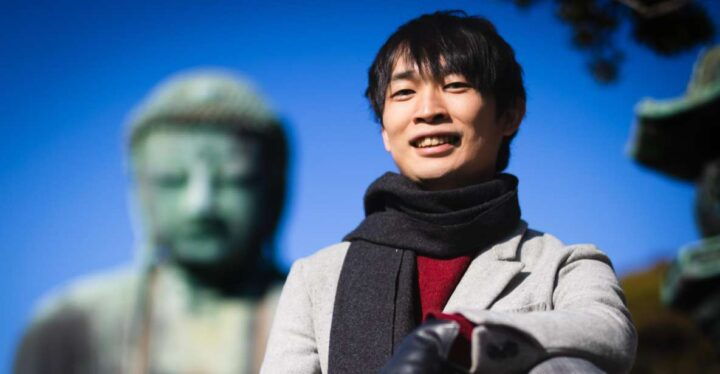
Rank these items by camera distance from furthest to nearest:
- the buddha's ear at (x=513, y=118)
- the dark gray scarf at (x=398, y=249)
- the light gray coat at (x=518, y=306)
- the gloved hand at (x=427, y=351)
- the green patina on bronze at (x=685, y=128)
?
the green patina on bronze at (x=685, y=128) < the buddha's ear at (x=513, y=118) < the dark gray scarf at (x=398, y=249) < the light gray coat at (x=518, y=306) < the gloved hand at (x=427, y=351)

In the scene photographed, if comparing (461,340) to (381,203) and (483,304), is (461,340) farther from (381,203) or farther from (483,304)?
(381,203)

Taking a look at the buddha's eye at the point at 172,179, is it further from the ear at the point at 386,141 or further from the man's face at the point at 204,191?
the ear at the point at 386,141

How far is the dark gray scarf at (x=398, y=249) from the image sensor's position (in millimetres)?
1359

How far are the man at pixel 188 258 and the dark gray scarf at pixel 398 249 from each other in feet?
12.6

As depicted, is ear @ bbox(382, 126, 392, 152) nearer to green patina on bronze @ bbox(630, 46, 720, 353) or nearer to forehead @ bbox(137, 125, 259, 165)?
forehead @ bbox(137, 125, 259, 165)

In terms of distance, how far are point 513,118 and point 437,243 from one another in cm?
33

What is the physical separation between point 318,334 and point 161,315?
408cm

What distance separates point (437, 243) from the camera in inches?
57.1

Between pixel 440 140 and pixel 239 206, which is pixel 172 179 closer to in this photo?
pixel 239 206

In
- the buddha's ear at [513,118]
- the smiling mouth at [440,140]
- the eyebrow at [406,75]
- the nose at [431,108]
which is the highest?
the eyebrow at [406,75]

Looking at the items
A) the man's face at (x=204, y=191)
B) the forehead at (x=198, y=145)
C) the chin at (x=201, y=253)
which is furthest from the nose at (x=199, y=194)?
the chin at (x=201, y=253)

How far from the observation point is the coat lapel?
1393 mm

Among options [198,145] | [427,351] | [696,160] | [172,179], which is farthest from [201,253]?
[427,351]

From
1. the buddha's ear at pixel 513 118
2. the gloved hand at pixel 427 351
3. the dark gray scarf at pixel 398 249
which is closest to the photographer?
the gloved hand at pixel 427 351
